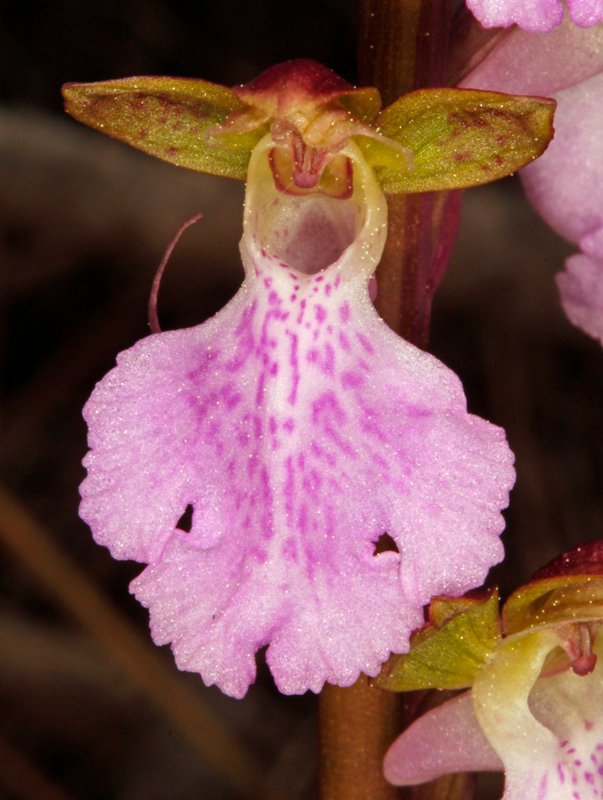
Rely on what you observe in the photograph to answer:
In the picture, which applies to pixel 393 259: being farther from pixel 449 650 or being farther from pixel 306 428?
pixel 449 650

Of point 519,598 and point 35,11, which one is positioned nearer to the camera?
point 519,598

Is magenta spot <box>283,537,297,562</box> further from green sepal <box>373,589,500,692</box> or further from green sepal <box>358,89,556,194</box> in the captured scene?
green sepal <box>358,89,556,194</box>

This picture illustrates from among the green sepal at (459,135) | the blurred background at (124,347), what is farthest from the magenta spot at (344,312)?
the blurred background at (124,347)

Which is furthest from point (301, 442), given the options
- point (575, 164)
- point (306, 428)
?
point (575, 164)

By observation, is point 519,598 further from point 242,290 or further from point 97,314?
point 97,314

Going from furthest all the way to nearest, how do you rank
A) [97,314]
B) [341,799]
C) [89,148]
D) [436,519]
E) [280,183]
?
1. [97,314]
2. [89,148]
3. [341,799]
4. [280,183]
5. [436,519]

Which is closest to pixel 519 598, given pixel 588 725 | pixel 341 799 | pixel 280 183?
pixel 588 725

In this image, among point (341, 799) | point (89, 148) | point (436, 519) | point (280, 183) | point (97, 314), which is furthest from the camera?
point (97, 314)
